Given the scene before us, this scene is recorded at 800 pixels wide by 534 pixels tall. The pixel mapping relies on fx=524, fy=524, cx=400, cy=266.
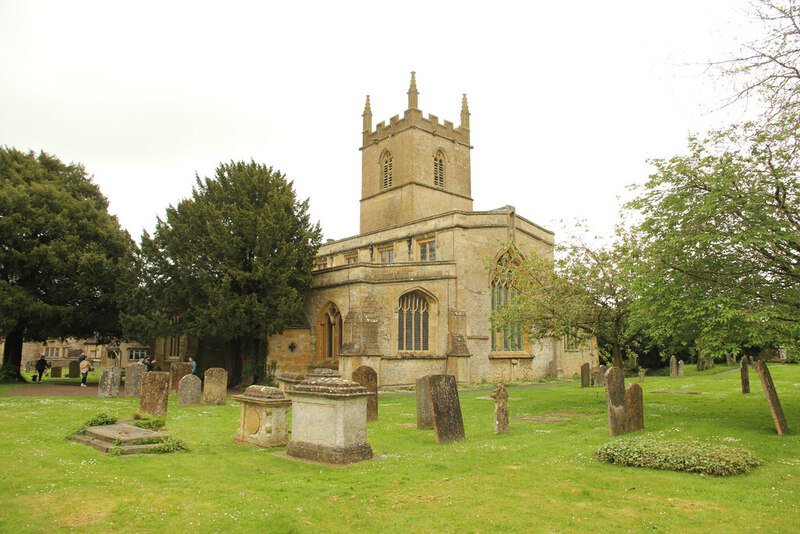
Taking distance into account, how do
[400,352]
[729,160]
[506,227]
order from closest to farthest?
[729,160] < [400,352] < [506,227]

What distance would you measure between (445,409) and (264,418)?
3.57 meters

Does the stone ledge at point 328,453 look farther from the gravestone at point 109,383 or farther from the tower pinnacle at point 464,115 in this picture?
the tower pinnacle at point 464,115

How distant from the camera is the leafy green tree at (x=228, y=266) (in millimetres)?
22781

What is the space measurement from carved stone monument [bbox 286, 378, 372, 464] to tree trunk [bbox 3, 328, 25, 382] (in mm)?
21742

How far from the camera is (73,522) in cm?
552

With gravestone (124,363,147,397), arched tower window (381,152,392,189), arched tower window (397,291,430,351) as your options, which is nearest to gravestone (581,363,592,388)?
arched tower window (397,291,430,351)

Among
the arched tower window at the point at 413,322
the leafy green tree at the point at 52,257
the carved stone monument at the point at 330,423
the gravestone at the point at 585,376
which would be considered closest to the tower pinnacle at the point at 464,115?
the arched tower window at the point at 413,322

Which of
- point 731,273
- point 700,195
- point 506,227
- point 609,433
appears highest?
point 506,227

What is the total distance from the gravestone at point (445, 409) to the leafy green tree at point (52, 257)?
18.7 meters

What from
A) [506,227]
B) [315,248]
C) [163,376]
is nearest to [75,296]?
[315,248]

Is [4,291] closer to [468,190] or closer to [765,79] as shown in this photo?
[765,79]

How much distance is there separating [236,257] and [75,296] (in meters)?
7.86

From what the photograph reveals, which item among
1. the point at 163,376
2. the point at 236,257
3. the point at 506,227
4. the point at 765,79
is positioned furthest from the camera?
the point at 506,227

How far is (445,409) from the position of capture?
1066cm
